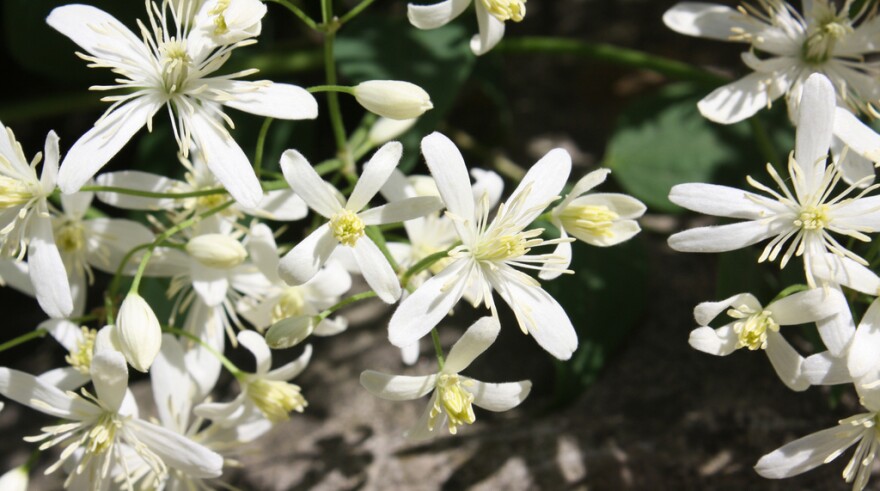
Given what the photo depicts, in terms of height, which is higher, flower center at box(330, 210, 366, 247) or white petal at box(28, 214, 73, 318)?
flower center at box(330, 210, 366, 247)

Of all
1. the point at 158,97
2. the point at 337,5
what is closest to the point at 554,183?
the point at 158,97

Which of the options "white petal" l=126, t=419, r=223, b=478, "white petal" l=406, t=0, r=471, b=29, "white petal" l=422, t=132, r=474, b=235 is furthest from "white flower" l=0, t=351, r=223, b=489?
"white petal" l=406, t=0, r=471, b=29

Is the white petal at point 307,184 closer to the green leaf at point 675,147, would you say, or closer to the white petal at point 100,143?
the white petal at point 100,143

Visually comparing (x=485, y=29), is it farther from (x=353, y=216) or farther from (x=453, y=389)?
(x=453, y=389)

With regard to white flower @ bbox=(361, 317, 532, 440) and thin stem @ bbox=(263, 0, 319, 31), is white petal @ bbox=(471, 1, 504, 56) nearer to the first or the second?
thin stem @ bbox=(263, 0, 319, 31)

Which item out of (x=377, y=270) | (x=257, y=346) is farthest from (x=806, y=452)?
(x=257, y=346)

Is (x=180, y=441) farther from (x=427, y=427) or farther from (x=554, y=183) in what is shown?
(x=554, y=183)
